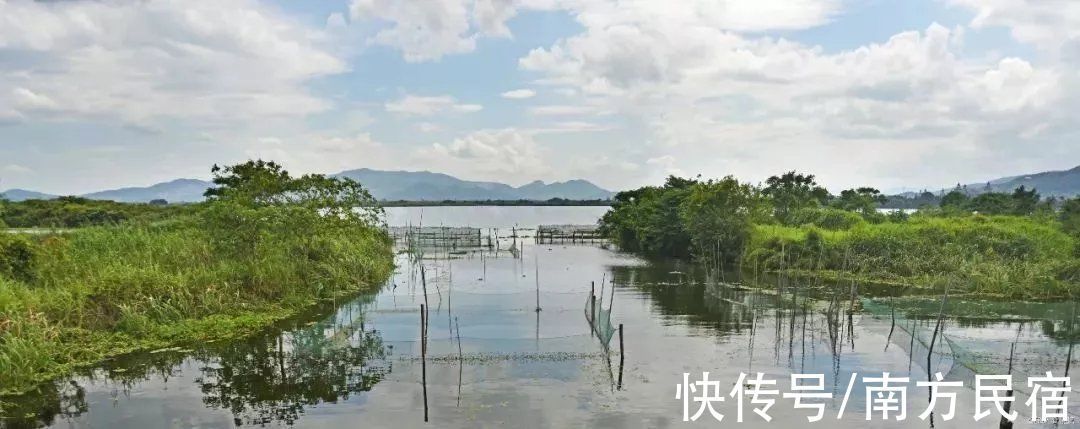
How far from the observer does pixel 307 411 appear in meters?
11.3

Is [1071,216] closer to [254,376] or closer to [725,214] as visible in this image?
[725,214]

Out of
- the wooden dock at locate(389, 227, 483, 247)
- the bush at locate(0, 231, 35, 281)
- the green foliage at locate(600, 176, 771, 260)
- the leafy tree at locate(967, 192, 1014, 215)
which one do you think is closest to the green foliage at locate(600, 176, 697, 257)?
the green foliage at locate(600, 176, 771, 260)

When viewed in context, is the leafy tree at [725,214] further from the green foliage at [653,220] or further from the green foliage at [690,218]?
the green foliage at [653,220]

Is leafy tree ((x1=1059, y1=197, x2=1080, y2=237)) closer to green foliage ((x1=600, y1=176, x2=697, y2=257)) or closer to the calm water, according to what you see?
the calm water

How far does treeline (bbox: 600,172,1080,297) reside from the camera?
23.3 m

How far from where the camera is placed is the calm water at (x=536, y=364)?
36.9 feet

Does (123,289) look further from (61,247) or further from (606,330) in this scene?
(606,330)

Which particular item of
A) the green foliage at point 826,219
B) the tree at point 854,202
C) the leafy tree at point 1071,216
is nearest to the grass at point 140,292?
the green foliage at point 826,219

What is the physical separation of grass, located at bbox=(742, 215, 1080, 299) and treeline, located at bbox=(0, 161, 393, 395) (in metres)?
14.3

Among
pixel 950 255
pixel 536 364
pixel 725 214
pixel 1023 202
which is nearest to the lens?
pixel 536 364

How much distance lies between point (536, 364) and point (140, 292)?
8.95 meters

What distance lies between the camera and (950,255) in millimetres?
26031

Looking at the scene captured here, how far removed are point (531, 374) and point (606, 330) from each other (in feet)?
7.37

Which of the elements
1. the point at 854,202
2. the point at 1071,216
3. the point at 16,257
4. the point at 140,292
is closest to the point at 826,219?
the point at 1071,216
